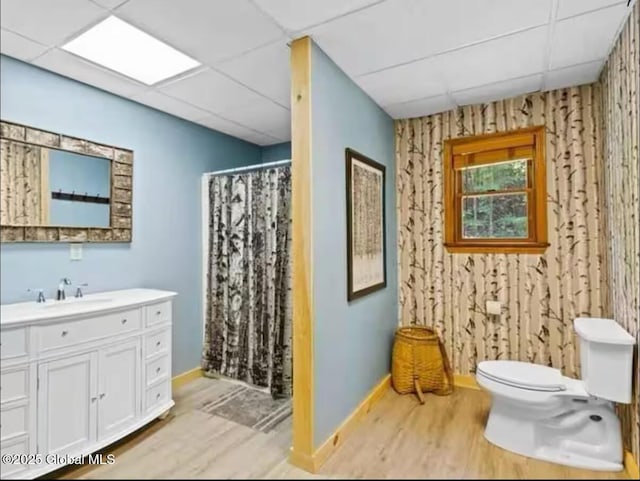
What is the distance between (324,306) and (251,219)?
126 centimetres

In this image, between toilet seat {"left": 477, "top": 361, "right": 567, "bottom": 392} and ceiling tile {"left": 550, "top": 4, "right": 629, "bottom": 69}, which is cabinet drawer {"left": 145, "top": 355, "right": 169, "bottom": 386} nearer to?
toilet seat {"left": 477, "top": 361, "right": 567, "bottom": 392}

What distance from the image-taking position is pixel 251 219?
288cm

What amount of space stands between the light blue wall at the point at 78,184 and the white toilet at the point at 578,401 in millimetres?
2589

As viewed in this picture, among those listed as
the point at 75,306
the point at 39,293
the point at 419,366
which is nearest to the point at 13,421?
the point at 75,306

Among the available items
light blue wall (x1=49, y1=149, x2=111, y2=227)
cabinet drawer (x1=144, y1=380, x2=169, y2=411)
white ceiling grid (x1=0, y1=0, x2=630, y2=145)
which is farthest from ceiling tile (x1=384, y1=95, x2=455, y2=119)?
cabinet drawer (x1=144, y1=380, x2=169, y2=411)

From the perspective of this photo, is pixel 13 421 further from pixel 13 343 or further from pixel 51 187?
pixel 51 187

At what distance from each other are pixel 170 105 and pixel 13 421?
2124mm

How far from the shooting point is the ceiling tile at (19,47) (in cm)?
174

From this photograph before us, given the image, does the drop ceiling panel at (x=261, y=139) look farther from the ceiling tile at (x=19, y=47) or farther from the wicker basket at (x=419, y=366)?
the wicker basket at (x=419, y=366)

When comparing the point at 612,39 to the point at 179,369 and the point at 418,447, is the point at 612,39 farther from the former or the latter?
the point at 179,369

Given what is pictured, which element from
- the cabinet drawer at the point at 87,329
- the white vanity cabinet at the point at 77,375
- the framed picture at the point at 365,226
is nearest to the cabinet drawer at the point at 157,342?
the white vanity cabinet at the point at 77,375

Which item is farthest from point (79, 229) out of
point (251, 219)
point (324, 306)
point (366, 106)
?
point (366, 106)

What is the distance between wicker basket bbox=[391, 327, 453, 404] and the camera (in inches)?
103

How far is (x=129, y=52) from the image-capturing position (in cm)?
191
